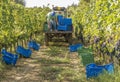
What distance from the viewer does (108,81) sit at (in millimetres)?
5797

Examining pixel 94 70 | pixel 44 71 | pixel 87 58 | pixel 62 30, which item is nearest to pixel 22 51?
pixel 44 71

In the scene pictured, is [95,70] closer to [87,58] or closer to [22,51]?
[87,58]

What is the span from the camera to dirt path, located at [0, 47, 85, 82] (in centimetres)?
712

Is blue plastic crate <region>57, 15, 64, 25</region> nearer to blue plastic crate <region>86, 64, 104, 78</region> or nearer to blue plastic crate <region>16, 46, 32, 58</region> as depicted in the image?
blue plastic crate <region>16, 46, 32, 58</region>

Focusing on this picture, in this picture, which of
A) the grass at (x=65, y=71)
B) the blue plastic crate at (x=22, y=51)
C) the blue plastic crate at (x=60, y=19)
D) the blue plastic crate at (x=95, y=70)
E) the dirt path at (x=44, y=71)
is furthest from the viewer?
the blue plastic crate at (x=60, y=19)

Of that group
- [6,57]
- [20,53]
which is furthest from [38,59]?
[6,57]

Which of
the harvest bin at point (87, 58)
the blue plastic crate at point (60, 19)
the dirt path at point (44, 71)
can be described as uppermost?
the blue plastic crate at point (60, 19)

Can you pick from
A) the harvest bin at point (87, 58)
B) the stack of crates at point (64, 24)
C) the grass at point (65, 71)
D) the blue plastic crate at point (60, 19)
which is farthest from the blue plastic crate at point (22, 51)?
the blue plastic crate at point (60, 19)

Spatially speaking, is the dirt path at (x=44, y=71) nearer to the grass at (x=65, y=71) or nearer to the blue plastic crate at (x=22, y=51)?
the grass at (x=65, y=71)

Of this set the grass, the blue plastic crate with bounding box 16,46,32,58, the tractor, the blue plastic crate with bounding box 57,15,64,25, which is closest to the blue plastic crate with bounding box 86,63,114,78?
the grass

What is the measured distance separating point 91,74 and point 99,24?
73.1 inches

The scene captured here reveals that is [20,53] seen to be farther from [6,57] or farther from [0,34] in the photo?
[0,34]

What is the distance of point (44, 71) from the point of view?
26.6 feet

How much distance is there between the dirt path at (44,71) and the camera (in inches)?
280
